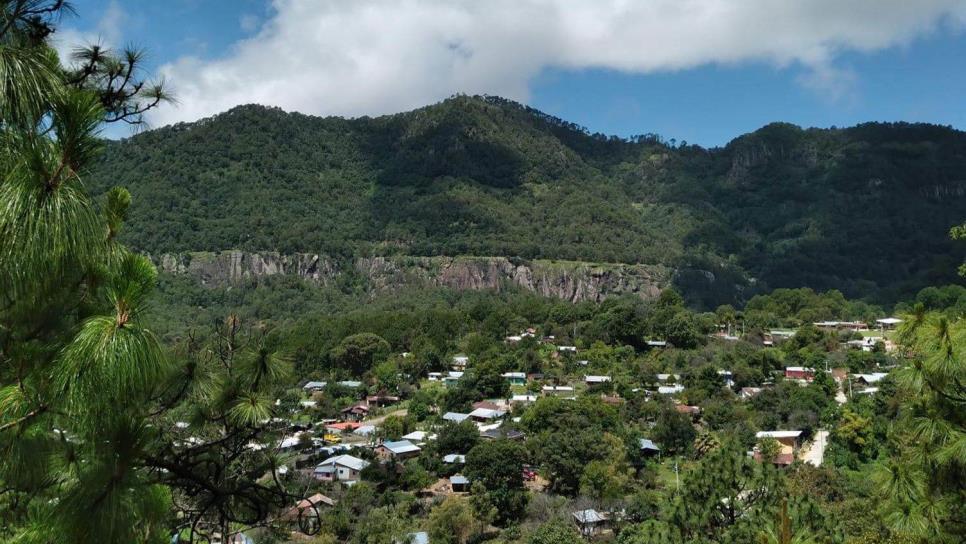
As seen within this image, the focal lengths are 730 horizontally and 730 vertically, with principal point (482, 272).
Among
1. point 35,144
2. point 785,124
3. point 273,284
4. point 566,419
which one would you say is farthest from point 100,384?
point 785,124

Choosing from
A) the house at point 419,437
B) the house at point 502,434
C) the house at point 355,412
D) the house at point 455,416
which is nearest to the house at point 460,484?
the house at point 502,434

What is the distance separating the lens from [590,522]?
1825cm

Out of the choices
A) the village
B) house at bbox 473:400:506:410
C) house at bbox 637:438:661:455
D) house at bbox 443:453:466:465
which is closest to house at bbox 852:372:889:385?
the village

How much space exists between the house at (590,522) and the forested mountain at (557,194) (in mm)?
59419

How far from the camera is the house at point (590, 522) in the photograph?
1804cm

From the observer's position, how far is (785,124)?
131750 mm

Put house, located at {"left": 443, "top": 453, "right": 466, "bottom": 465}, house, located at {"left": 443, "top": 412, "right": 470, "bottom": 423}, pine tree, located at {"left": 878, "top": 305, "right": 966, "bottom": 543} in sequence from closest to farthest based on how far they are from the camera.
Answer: pine tree, located at {"left": 878, "top": 305, "right": 966, "bottom": 543} < house, located at {"left": 443, "top": 453, "right": 466, "bottom": 465} < house, located at {"left": 443, "top": 412, "right": 470, "bottom": 423}

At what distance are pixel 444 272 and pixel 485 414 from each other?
4597cm

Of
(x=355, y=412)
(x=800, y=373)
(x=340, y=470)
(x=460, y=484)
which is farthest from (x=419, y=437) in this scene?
(x=800, y=373)

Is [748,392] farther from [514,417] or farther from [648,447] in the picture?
[514,417]

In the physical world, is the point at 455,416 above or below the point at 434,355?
below

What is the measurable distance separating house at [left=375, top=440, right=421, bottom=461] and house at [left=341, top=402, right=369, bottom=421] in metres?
7.51

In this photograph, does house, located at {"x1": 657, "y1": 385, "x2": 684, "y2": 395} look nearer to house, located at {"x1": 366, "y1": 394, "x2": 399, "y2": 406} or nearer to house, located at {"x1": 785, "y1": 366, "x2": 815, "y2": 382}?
house, located at {"x1": 785, "y1": 366, "x2": 815, "y2": 382}

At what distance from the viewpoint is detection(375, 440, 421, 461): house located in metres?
24.2
